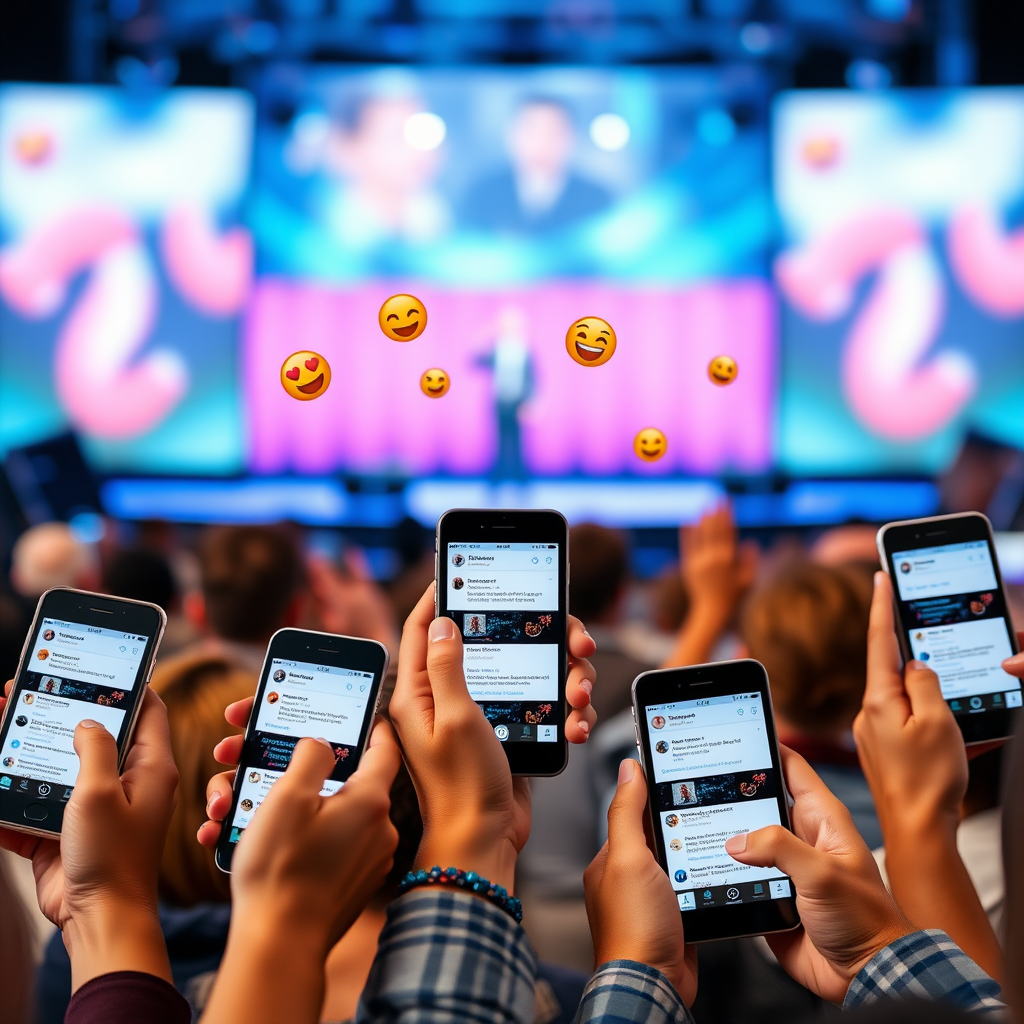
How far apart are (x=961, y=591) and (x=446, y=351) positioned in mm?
603

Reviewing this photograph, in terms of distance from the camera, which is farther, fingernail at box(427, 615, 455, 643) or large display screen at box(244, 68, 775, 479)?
large display screen at box(244, 68, 775, 479)

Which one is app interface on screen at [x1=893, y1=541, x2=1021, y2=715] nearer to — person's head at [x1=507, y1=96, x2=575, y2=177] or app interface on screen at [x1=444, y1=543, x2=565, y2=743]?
app interface on screen at [x1=444, y1=543, x2=565, y2=743]

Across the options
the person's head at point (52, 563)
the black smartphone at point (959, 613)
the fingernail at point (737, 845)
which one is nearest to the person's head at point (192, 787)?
the fingernail at point (737, 845)

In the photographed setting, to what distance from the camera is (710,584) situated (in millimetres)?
1882

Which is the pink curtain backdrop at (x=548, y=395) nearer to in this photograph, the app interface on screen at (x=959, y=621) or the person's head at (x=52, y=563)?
the person's head at (x=52, y=563)

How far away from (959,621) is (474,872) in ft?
2.08

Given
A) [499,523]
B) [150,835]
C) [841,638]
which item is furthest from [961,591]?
[150,835]

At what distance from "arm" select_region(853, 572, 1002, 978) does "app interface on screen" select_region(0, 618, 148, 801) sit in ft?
2.30

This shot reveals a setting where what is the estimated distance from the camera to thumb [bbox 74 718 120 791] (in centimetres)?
83

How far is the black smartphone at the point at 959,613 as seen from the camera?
3.54 feet

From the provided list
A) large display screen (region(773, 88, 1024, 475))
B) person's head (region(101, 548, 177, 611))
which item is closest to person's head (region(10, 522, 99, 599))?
person's head (region(101, 548, 177, 611))

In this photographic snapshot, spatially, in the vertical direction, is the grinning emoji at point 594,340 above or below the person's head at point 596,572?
above

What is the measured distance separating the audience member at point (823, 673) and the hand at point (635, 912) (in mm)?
644

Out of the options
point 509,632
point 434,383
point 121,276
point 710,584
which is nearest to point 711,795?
point 509,632
